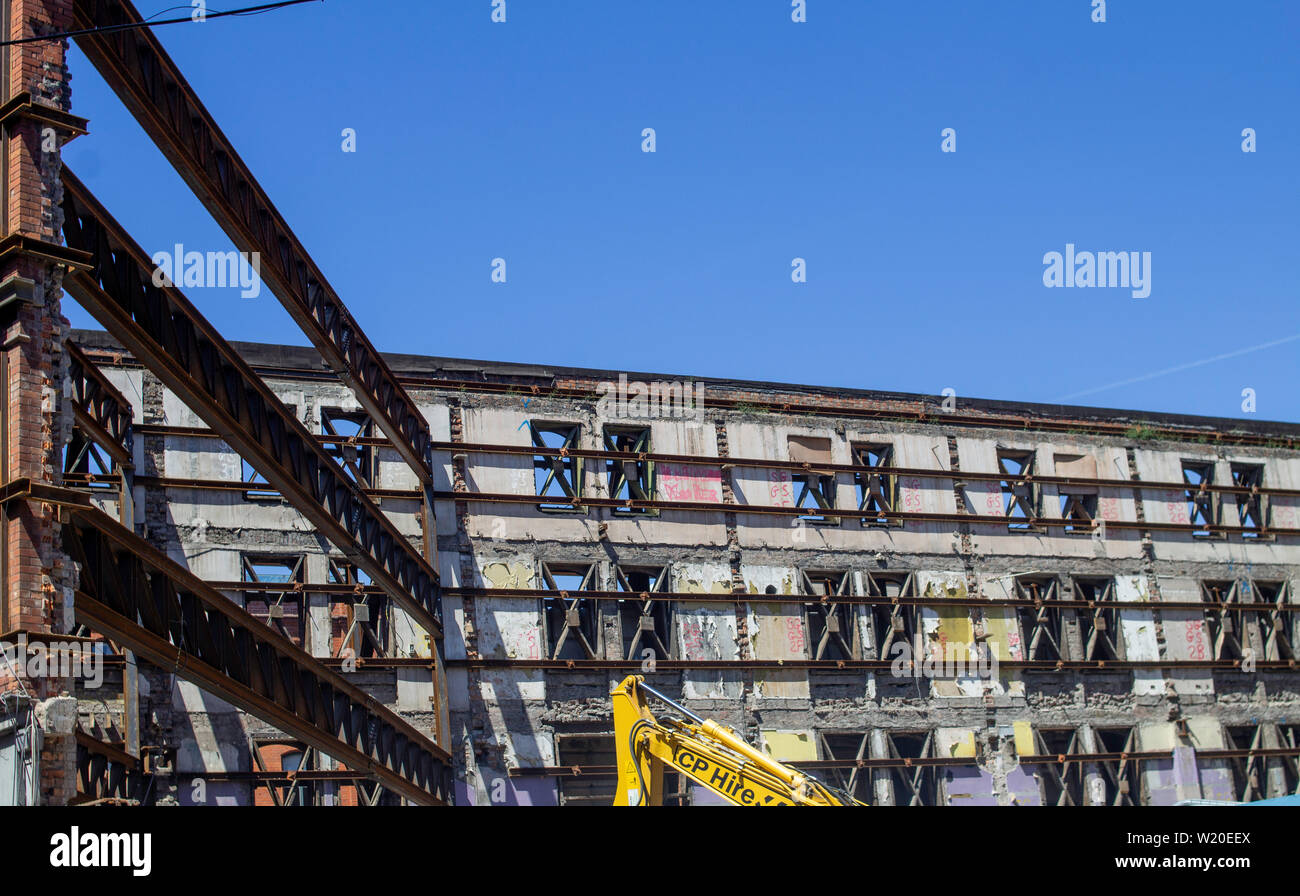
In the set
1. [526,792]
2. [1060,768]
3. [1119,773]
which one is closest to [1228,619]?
[1119,773]

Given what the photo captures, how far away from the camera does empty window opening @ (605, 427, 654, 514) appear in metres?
26.9

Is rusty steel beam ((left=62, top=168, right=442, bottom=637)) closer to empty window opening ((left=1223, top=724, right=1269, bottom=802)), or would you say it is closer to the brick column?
the brick column

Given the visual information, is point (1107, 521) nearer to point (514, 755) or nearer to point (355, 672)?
point (514, 755)

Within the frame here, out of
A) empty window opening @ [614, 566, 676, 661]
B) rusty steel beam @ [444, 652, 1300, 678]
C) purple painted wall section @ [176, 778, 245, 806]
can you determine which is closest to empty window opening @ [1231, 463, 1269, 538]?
rusty steel beam @ [444, 652, 1300, 678]

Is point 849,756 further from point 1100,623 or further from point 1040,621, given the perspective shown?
point 1100,623

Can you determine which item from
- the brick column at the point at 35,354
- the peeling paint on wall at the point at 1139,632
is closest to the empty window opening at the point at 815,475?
the peeling paint on wall at the point at 1139,632

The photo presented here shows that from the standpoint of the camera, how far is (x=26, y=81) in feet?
39.2

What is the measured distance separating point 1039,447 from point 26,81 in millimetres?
24156

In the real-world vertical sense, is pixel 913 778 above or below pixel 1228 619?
below

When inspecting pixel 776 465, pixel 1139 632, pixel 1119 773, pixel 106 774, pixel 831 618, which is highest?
pixel 776 465

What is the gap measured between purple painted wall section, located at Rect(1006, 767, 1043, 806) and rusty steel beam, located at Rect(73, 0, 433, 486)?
14.0m

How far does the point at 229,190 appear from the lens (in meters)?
16.2

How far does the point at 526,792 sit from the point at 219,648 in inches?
428
